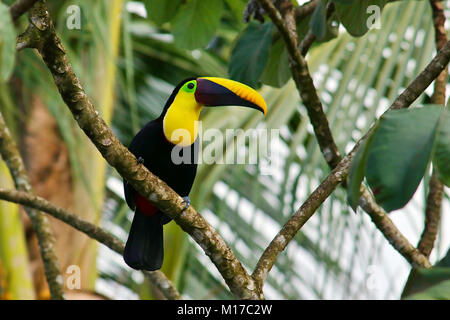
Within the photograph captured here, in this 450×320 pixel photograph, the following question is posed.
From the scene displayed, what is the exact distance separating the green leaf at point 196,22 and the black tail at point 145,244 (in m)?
0.58

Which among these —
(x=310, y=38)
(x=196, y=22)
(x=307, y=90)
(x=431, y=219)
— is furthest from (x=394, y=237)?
(x=196, y=22)

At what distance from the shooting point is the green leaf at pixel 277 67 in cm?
204

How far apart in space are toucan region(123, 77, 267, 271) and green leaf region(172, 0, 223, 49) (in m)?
Answer: 0.20

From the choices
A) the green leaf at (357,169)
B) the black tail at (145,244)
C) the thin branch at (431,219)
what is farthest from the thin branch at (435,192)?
the green leaf at (357,169)

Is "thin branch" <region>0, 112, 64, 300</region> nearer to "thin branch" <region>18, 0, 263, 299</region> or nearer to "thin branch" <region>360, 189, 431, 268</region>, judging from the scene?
"thin branch" <region>18, 0, 263, 299</region>

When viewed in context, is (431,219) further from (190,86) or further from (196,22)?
(196,22)

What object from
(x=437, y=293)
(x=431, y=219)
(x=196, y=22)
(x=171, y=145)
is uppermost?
(x=196, y=22)

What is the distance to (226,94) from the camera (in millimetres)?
1824

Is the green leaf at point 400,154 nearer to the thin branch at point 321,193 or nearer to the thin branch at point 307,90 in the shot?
the thin branch at point 321,193

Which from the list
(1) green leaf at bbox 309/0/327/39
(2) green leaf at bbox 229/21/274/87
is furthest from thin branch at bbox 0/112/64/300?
(1) green leaf at bbox 309/0/327/39

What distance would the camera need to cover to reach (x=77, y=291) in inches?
86.0

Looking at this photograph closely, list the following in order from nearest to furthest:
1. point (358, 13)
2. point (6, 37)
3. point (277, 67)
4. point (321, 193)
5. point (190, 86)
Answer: point (6, 37) → point (321, 193) → point (358, 13) → point (190, 86) → point (277, 67)

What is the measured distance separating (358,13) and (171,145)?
0.68m

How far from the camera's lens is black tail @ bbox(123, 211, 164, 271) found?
182 centimetres
